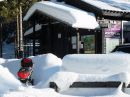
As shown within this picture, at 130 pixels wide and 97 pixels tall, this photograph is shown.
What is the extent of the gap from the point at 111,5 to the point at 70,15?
3881 mm

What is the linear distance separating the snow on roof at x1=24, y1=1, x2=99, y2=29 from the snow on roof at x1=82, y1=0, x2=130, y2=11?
33.0 inches

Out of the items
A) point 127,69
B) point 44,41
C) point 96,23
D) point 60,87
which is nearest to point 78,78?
point 60,87

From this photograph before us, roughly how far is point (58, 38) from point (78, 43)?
362 centimetres

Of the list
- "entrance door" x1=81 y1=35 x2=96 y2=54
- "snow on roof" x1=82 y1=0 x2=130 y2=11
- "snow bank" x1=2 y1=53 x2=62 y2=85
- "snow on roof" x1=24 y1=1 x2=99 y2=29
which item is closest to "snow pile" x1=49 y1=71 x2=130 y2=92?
"snow bank" x1=2 y1=53 x2=62 y2=85

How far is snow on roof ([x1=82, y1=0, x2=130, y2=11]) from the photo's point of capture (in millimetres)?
27200

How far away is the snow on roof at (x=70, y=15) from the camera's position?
2506cm

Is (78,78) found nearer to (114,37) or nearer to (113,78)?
(113,78)

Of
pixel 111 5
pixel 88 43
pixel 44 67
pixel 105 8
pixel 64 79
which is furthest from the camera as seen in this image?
pixel 111 5

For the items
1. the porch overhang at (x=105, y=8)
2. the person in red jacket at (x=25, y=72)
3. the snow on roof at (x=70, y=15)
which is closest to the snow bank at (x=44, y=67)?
the person in red jacket at (x=25, y=72)

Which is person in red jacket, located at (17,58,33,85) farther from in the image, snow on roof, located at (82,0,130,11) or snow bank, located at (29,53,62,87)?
snow on roof, located at (82,0,130,11)

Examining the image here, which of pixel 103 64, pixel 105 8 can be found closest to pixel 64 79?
pixel 103 64

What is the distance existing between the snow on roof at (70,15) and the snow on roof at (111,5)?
0.84 metres

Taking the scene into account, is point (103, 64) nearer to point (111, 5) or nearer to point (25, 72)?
point (25, 72)

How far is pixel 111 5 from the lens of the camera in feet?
93.4
